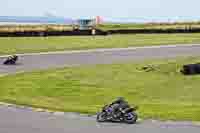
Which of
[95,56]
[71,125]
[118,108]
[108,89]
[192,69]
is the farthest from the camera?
[95,56]

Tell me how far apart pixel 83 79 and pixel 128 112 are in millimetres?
11879

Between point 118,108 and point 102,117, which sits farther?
point 102,117

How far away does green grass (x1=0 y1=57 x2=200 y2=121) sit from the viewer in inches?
682

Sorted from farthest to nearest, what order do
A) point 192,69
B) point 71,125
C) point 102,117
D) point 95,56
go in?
point 95,56 < point 192,69 < point 102,117 < point 71,125

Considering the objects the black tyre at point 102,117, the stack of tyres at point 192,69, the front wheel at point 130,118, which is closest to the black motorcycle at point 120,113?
the front wheel at point 130,118

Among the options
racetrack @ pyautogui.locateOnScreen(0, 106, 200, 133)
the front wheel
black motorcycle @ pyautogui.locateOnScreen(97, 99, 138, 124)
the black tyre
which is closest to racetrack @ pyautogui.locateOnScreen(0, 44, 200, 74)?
racetrack @ pyautogui.locateOnScreen(0, 106, 200, 133)

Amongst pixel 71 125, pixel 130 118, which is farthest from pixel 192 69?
pixel 71 125

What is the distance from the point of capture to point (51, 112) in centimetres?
1594

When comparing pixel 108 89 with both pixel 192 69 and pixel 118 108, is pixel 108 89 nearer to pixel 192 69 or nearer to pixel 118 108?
pixel 192 69

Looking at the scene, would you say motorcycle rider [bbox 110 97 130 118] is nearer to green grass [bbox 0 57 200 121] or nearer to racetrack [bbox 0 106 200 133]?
racetrack [bbox 0 106 200 133]

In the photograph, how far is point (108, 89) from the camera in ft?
74.4

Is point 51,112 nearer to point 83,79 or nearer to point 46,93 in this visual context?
point 46,93

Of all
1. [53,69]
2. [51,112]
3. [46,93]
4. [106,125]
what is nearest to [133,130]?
[106,125]

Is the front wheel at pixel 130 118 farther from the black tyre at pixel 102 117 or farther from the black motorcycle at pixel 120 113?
the black tyre at pixel 102 117
